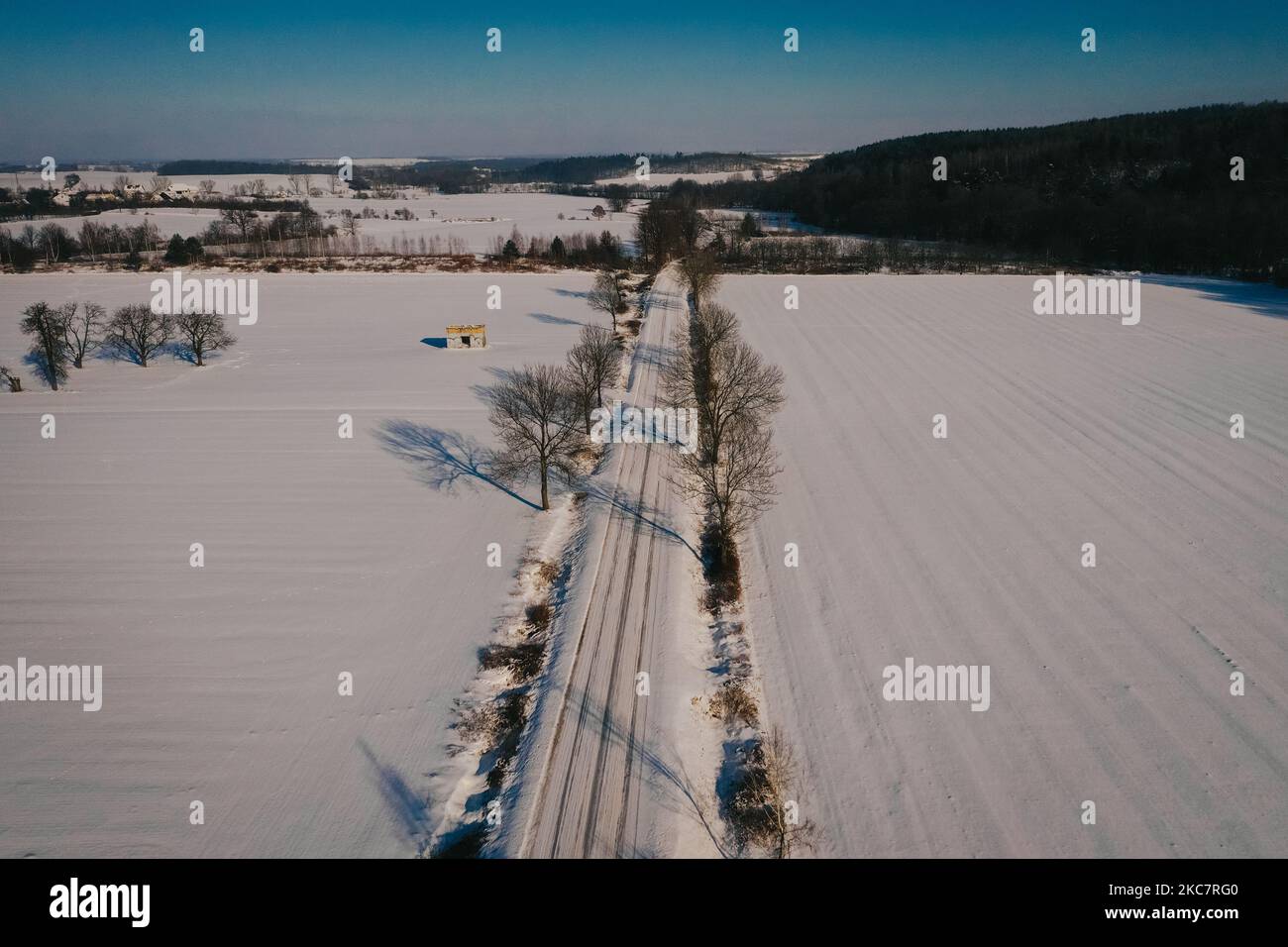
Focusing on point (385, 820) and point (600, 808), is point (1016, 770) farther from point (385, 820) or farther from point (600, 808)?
A: point (385, 820)

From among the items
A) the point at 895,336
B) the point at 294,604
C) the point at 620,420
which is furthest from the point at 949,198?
the point at 294,604

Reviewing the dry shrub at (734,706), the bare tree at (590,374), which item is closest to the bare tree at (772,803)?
the dry shrub at (734,706)

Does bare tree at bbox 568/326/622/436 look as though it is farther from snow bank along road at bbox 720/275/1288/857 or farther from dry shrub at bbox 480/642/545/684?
dry shrub at bbox 480/642/545/684

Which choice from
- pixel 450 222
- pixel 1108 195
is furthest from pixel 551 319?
pixel 1108 195
